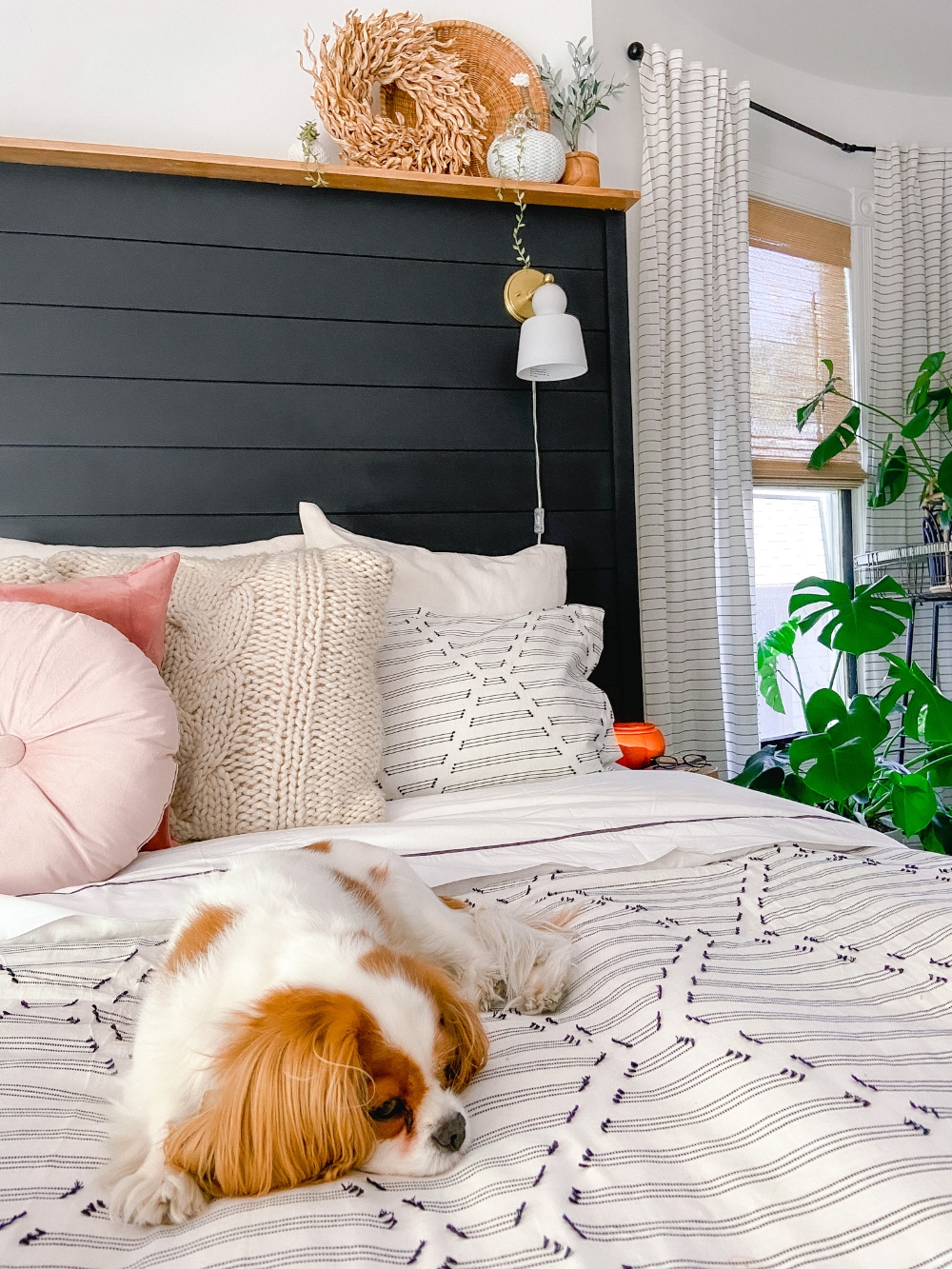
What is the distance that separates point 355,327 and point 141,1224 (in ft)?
6.68

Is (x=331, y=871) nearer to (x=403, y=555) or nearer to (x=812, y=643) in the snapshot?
(x=403, y=555)

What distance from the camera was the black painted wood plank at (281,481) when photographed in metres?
2.06

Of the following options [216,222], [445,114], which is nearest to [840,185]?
[445,114]

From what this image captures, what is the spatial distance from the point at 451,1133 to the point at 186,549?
163 cm

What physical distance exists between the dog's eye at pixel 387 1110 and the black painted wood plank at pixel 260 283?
1.96 metres

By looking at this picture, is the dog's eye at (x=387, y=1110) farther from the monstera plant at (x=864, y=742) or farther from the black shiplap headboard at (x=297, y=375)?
the monstera plant at (x=864, y=742)

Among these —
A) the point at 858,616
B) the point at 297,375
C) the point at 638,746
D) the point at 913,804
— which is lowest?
the point at 913,804

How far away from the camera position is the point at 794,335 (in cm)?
344

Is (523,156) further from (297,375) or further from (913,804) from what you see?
(913,804)

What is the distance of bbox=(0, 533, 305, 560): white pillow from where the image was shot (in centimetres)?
180

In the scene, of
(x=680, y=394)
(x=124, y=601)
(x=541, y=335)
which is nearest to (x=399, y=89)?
(x=541, y=335)

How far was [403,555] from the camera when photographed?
6.75 ft

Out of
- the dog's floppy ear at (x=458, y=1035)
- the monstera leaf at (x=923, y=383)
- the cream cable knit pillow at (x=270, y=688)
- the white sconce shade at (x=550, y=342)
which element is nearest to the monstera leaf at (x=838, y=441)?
the monstera leaf at (x=923, y=383)

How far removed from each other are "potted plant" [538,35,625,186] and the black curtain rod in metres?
0.49
